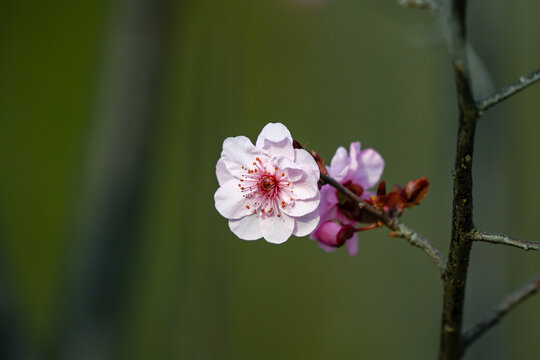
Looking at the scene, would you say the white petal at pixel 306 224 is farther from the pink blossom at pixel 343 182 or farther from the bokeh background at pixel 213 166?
the bokeh background at pixel 213 166

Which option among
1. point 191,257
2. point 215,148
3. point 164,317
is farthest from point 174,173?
point 191,257

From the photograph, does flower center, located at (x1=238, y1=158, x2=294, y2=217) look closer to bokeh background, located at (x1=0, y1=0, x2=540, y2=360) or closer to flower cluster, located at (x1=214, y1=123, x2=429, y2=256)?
flower cluster, located at (x1=214, y1=123, x2=429, y2=256)

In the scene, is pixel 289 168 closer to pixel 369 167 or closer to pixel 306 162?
pixel 306 162

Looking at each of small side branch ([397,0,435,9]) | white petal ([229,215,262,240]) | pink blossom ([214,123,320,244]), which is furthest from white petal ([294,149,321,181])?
small side branch ([397,0,435,9])

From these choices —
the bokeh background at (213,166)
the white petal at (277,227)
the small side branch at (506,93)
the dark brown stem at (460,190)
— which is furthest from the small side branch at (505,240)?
the bokeh background at (213,166)

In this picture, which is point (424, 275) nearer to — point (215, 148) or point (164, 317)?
point (215, 148)

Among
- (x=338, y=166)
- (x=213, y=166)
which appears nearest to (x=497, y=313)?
(x=338, y=166)
